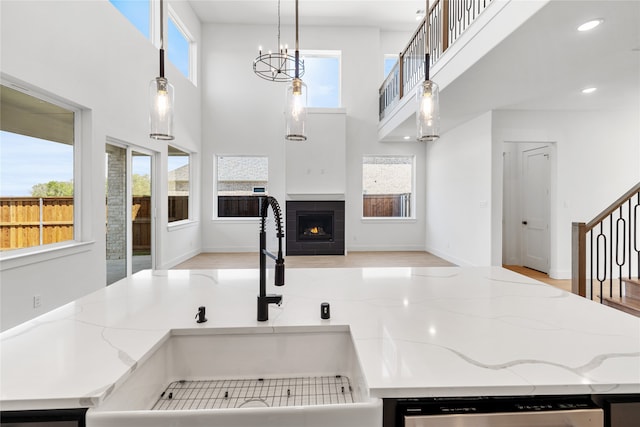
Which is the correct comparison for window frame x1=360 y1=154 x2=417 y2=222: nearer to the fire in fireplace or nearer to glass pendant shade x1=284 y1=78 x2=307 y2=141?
the fire in fireplace

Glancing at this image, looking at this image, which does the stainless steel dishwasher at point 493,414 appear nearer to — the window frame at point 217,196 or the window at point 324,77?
the window frame at point 217,196

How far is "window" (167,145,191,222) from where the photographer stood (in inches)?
240

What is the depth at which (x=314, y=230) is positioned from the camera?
7273 millimetres

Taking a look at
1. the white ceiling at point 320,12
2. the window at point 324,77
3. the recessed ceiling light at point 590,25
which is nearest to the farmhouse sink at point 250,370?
the recessed ceiling light at point 590,25

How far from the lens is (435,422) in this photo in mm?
713

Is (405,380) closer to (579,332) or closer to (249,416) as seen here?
(249,416)

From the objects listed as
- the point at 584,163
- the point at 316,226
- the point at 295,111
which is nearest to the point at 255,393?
the point at 295,111

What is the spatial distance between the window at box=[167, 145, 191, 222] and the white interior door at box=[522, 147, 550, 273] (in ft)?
20.7

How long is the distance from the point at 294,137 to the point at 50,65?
9.01 feet

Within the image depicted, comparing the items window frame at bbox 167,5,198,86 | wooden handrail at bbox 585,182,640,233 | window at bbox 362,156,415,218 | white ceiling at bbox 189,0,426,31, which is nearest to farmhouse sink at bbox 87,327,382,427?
wooden handrail at bbox 585,182,640,233

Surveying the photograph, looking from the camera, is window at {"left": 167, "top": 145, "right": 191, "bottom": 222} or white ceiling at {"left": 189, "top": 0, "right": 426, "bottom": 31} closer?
window at {"left": 167, "top": 145, "right": 191, "bottom": 222}

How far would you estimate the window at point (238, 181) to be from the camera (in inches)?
297

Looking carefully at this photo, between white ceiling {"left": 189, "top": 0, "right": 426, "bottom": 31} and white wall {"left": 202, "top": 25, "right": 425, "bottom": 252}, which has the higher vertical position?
white ceiling {"left": 189, "top": 0, "right": 426, "bottom": 31}

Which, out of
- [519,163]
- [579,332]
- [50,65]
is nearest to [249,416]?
[579,332]
